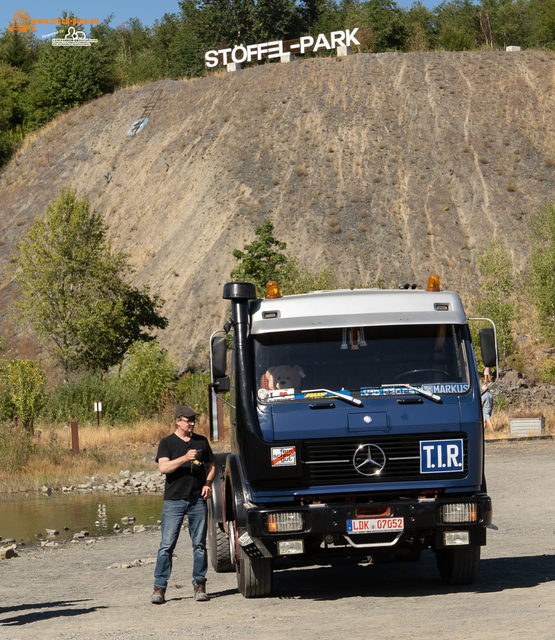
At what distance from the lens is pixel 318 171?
63.4 m

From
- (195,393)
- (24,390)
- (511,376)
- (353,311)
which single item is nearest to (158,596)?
(353,311)

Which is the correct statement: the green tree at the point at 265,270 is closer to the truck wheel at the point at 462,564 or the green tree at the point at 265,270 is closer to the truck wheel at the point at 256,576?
the truck wheel at the point at 462,564

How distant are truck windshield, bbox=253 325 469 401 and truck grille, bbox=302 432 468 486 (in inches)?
18.4

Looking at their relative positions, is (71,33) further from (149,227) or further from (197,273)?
(197,273)

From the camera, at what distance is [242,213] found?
61281 mm

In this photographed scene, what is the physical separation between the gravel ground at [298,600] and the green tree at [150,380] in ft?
73.3

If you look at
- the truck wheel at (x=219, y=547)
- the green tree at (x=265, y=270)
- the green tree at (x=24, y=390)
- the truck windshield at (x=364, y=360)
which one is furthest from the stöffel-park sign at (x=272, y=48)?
the truck windshield at (x=364, y=360)

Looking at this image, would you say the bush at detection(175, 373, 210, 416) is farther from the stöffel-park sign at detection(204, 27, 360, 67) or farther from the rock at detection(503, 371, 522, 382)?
the stöffel-park sign at detection(204, 27, 360, 67)

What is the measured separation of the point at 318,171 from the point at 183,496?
184 ft

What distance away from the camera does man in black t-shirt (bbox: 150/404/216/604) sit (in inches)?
347

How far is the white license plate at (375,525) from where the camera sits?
820 cm

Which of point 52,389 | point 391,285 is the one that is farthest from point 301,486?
point 391,285

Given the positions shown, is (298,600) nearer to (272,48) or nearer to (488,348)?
(488,348)

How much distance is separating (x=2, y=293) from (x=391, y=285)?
2908 cm
